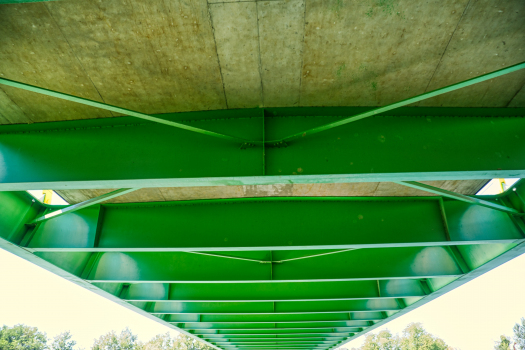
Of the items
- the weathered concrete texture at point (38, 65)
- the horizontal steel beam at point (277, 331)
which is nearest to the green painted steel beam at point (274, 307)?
the horizontal steel beam at point (277, 331)

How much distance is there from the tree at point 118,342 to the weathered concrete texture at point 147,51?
90.1 metres

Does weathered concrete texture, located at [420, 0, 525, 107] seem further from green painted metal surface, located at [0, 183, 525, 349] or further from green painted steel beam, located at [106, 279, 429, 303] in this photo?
green painted steel beam, located at [106, 279, 429, 303]

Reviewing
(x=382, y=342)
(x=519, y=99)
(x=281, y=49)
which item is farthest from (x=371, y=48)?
(x=382, y=342)

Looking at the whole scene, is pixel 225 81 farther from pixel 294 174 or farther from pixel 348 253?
pixel 348 253

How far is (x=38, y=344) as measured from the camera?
6962 cm

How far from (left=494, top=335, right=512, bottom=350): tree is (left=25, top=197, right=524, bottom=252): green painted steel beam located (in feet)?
306

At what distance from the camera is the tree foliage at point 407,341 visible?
83625 mm

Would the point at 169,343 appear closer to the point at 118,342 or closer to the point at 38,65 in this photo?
the point at 118,342

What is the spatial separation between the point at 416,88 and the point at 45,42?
5932 millimetres

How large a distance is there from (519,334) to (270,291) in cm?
9172

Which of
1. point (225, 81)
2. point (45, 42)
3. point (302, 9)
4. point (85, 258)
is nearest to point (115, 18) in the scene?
point (45, 42)

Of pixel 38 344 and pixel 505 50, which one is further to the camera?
pixel 38 344

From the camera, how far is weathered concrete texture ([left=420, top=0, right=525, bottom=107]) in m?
4.92

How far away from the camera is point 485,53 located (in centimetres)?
541
